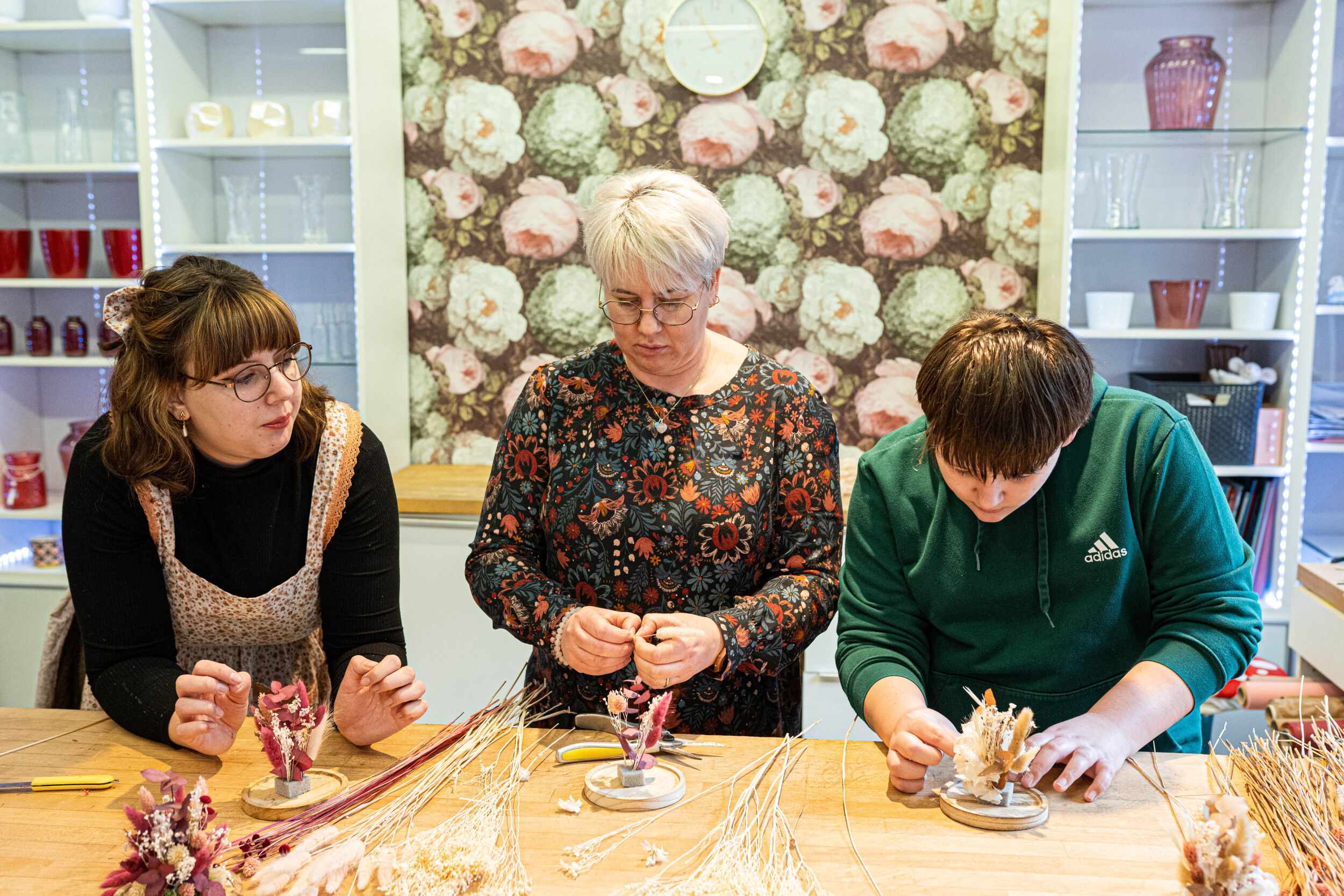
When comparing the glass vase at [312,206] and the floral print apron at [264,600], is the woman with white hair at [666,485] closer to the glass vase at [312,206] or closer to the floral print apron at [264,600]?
the floral print apron at [264,600]

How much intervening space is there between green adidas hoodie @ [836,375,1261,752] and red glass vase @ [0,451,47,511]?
2975 millimetres

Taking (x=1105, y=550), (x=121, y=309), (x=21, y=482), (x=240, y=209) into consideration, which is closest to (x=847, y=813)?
(x=1105, y=550)

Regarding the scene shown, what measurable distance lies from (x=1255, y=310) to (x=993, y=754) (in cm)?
226

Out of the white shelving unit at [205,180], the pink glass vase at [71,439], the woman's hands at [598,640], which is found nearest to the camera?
the woman's hands at [598,640]

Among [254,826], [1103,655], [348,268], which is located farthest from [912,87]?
[254,826]

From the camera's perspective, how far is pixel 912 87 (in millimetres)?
3094

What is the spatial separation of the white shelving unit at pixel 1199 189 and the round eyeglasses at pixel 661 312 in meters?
1.75

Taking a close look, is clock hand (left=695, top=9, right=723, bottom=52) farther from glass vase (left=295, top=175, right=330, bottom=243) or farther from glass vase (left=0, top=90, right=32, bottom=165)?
glass vase (left=0, top=90, right=32, bottom=165)

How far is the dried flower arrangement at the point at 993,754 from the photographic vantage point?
3.78 ft

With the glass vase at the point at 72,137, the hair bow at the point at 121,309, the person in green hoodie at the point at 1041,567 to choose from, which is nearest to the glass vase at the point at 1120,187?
the person in green hoodie at the point at 1041,567

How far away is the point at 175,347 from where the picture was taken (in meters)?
1.45

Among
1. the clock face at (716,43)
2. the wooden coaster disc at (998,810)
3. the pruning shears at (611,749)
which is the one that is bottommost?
the pruning shears at (611,749)

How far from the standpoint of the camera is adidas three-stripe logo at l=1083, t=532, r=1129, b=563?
52.8 inches

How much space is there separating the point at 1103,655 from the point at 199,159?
307cm
